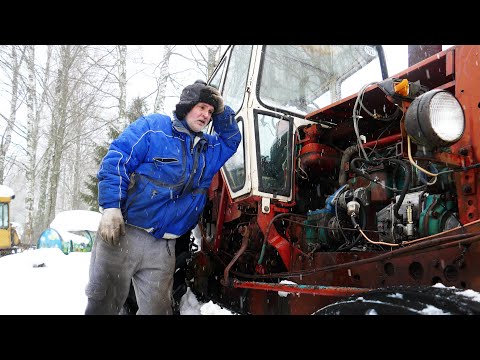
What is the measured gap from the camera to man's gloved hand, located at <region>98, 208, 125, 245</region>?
2.25m

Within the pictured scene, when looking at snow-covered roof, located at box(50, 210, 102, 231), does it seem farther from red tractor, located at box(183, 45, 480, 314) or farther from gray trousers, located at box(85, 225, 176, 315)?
gray trousers, located at box(85, 225, 176, 315)

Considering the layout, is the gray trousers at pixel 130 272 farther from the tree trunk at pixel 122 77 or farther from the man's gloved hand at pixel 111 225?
the tree trunk at pixel 122 77

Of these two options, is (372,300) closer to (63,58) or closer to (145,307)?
(145,307)

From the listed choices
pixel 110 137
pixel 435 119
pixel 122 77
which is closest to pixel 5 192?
pixel 110 137

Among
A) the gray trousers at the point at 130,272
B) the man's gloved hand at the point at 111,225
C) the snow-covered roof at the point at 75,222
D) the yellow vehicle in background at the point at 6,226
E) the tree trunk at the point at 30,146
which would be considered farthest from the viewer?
the tree trunk at the point at 30,146

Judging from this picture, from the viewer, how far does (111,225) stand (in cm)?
225

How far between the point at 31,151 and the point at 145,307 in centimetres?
1544

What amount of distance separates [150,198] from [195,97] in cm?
69

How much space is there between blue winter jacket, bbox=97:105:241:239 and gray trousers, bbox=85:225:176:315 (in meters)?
0.10

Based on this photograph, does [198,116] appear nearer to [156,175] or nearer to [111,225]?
[156,175]

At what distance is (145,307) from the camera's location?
2.62 m

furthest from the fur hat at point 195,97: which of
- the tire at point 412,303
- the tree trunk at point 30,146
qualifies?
the tree trunk at point 30,146

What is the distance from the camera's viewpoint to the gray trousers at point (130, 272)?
242 cm
